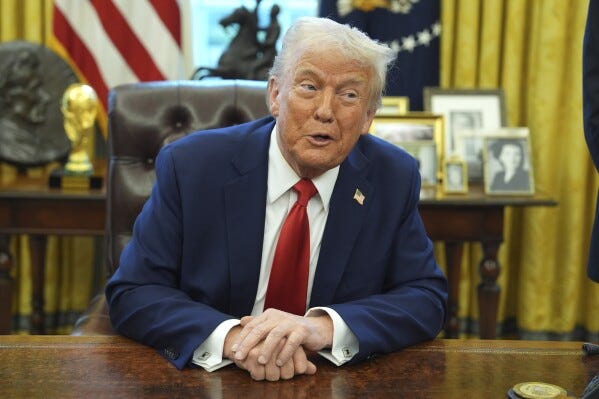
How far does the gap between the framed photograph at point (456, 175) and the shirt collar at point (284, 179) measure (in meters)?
1.48

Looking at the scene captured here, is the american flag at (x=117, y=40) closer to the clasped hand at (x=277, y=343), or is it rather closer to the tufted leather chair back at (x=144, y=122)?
the tufted leather chair back at (x=144, y=122)

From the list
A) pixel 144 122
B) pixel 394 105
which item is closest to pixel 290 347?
pixel 144 122

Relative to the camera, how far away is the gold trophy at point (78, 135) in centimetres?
368

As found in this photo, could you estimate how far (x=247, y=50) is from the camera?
13.0 ft

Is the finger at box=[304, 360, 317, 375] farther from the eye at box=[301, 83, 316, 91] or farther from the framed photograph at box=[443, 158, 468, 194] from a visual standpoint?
the framed photograph at box=[443, 158, 468, 194]

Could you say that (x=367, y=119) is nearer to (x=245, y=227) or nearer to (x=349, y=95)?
(x=349, y=95)

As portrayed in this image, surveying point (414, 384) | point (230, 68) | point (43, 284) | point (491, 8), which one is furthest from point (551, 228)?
point (414, 384)

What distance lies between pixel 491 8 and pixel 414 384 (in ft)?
9.50

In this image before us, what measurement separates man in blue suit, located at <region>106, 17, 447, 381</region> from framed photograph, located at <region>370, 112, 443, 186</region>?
4.82 ft

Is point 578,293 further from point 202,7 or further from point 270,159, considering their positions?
point 270,159

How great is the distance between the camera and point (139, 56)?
13.8 feet

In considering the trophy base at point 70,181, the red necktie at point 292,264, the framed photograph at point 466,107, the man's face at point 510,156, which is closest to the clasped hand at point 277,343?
the red necktie at point 292,264

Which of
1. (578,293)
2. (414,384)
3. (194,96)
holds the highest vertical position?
(194,96)

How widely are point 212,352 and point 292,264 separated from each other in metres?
0.44
